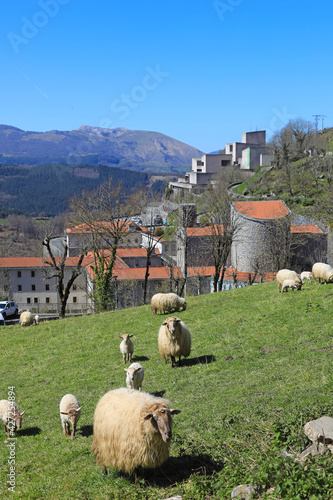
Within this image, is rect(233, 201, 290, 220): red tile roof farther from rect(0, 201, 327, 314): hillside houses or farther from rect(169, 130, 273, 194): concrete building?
rect(169, 130, 273, 194): concrete building

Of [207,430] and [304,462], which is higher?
[304,462]

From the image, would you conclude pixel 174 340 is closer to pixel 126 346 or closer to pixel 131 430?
pixel 126 346

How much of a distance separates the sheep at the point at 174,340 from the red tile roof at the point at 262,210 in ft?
135

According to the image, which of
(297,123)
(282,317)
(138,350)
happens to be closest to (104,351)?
(138,350)

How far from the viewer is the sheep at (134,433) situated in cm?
830

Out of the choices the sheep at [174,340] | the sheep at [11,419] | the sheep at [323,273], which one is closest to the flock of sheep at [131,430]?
the sheep at [11,419]

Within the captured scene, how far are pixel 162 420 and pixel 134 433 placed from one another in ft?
2.09

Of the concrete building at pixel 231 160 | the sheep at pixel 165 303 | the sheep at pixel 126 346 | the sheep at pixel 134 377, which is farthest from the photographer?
the concrete building at pixel 231 160

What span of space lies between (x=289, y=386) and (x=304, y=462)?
4.48m

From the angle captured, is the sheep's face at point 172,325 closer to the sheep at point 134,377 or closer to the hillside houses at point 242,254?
the sheep at point 134,377

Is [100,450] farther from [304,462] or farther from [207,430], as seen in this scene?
[304,462]

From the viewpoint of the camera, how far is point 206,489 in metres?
7.70

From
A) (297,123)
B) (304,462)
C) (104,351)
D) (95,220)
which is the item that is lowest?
(104,351)

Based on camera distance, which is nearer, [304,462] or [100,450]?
[304,462]
